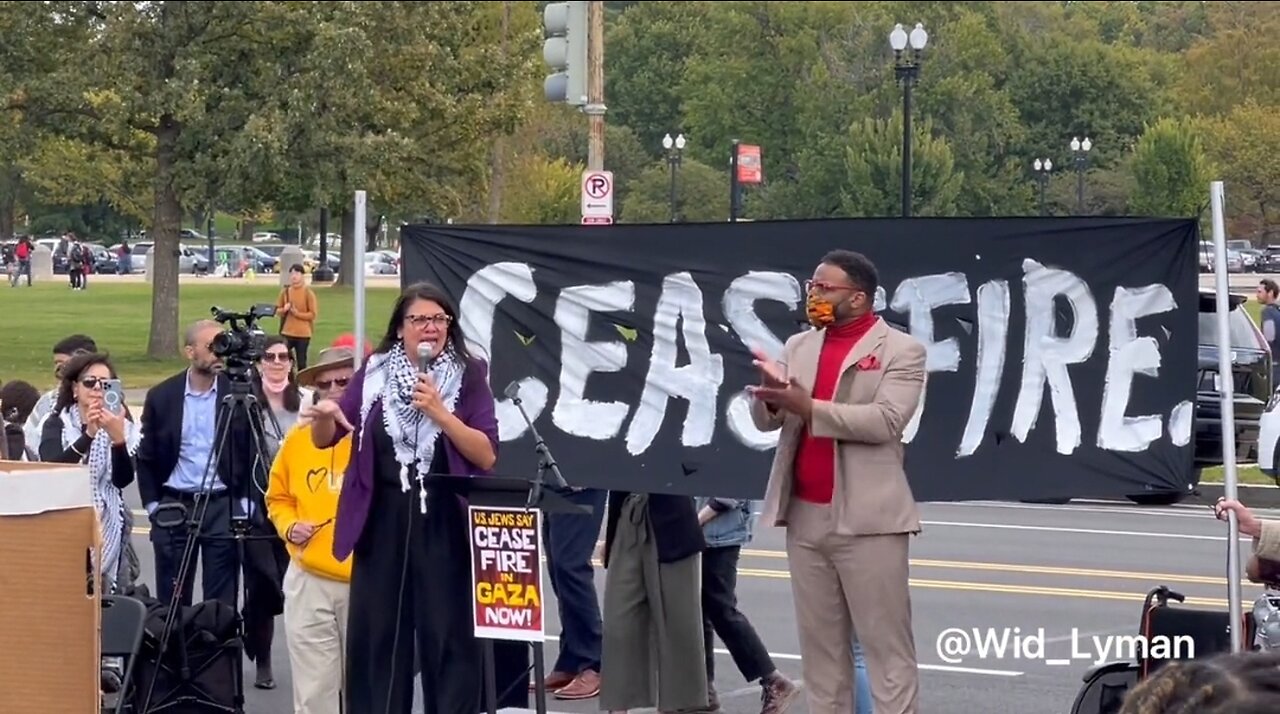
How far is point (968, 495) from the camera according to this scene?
6.65m

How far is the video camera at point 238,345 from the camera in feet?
23.9

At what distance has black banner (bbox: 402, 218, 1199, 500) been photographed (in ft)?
21.6

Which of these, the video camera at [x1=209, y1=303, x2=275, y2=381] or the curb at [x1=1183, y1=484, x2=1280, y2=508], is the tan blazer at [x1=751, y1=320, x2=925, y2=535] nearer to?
the video camera at [x1=209, y1=303, x2=275, y2=381]

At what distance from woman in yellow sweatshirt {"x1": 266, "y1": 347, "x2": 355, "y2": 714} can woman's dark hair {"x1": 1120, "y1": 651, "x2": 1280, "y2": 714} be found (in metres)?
5.24

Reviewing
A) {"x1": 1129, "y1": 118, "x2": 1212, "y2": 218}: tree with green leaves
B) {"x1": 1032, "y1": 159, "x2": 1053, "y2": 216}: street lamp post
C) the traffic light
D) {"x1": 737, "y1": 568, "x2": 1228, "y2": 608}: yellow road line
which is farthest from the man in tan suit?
{"x1": 1032, "y1": 159, "x2": 1053, "y2": 216}: street lamp post

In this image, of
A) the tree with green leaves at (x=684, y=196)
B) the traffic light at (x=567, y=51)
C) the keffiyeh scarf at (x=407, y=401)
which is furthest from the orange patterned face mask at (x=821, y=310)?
the tree with green leaves at (x=684, y=196)

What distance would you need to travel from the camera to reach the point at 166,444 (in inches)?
324

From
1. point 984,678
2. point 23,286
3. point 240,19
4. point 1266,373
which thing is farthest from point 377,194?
point 23,286

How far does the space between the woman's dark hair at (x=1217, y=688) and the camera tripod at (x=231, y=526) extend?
561 centimetres

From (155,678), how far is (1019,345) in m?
3.48

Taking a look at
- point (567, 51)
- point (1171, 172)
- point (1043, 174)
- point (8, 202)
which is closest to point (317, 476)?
point (567, 51)

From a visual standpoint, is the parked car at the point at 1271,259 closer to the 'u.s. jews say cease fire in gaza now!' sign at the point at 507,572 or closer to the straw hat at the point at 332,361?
the straw hat at the point at 332,361

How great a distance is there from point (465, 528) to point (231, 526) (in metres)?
2.31

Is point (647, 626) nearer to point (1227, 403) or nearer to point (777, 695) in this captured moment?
point (777, 695)
